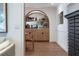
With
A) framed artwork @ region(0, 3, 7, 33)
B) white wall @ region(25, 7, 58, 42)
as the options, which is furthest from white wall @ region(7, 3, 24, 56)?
white wall @ region(25, 7, 58, 42)

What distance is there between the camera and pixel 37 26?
10.9 meters

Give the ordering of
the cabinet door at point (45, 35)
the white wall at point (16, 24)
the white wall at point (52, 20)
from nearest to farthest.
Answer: the white wall at point (16, 24) < the white wall at point (52, 20) < the cabinet door at point (45, 35)

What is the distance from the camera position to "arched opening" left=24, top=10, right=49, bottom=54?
10219 millimetres

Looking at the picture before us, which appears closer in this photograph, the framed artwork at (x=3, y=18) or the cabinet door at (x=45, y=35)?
the framed artwork at (x=3, y=18)

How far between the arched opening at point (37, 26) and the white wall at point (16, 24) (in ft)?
19.6

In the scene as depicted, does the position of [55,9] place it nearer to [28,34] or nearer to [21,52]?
[28,34]

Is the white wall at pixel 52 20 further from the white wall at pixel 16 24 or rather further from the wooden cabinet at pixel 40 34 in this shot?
the white wall at pixel 16 24

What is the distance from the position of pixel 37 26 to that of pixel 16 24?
713 centimetres

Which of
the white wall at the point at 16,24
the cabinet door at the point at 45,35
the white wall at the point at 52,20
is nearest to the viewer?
the white wall at the point at 16,24

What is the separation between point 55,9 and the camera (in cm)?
997

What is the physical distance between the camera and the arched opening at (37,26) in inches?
402

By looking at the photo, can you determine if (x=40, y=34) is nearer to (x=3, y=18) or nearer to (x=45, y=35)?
(x=45, y=35)

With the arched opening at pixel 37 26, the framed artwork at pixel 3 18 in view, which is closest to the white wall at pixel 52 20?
the arched opening at pixel 37 26

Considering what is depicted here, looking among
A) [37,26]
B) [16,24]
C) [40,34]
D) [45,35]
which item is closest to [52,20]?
[45,35]
